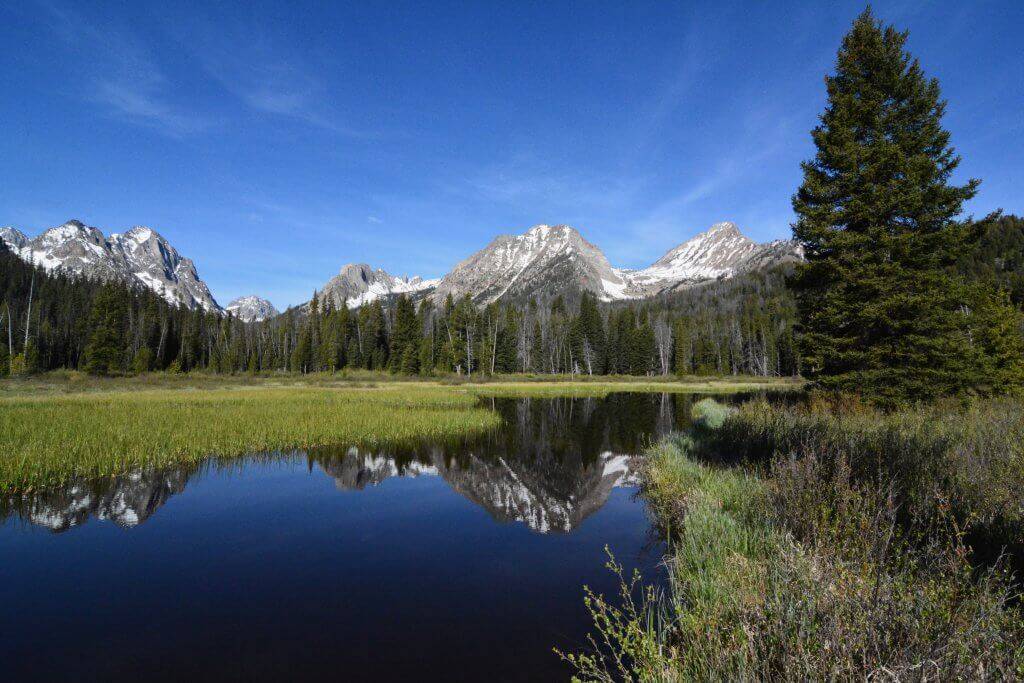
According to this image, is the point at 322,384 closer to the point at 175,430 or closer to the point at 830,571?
the point at 175,430

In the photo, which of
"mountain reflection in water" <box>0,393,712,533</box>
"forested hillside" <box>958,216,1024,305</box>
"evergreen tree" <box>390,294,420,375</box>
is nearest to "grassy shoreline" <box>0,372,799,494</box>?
"mountain reflection in water" <box>0,393,712,533</box>

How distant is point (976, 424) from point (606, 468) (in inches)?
427

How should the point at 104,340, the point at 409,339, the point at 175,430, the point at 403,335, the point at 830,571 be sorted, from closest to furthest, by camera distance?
1. the point at 830,571
2. the point at 175,430
3. the point at 104,340
4. the point at 409,339
5. the point at 403,335

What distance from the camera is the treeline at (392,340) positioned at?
87500mm

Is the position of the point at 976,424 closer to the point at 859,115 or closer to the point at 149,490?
the point at 859,115

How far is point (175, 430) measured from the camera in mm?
19562

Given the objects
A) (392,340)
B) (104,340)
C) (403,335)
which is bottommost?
(104,340)

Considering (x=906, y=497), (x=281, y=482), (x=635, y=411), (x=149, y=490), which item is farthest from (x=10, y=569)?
(x=635, y=411)

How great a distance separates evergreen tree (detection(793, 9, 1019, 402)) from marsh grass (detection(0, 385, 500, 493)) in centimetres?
1843

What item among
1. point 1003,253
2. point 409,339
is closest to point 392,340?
point 409,339

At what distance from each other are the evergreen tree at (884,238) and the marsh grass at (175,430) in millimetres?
18429

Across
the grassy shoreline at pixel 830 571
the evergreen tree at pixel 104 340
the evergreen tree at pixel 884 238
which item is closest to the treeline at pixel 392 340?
the evergreen tree at pixel 104 340

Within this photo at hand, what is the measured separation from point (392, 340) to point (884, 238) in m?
81.0

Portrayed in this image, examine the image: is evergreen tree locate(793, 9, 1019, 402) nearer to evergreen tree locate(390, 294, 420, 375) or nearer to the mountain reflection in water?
the mountain reflection in water
